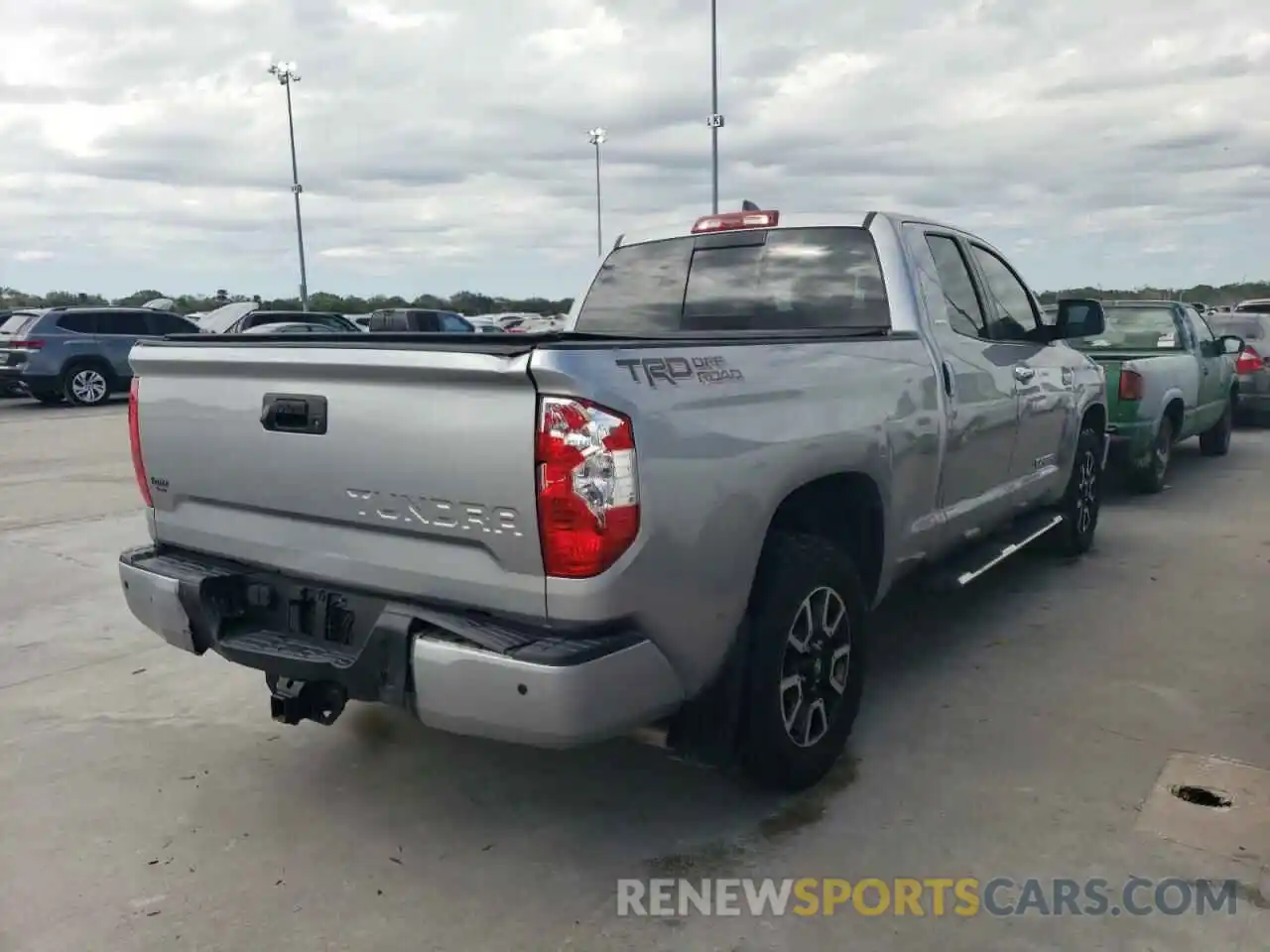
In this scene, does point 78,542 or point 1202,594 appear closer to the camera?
point 1202,594

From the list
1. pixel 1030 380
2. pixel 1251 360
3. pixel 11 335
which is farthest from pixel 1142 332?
pixel 11 335

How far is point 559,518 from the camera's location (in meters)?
2.56

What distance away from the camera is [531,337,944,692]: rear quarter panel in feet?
8.58

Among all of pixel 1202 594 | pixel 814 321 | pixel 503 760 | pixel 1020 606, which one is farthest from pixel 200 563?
pixel 1202 594

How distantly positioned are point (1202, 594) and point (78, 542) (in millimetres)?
7036

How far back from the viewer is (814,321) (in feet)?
14.5

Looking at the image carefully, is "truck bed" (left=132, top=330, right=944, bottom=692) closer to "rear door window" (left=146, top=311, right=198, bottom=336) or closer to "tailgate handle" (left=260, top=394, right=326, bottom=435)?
"tailgate handle" (left=260, top=394, right=326, bottom=435)

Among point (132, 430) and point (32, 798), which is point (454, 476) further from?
point (32, 798)

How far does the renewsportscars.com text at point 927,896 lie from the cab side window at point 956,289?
7.93ft

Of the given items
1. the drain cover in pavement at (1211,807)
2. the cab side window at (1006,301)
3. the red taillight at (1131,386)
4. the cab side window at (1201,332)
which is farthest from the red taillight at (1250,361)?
the drain cover in pavement at (1211,807)

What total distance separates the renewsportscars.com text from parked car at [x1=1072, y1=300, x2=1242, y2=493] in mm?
5569

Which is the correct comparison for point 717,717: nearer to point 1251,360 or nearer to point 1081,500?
point 1081,500

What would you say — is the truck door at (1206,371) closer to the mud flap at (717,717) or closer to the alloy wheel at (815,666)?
the alloy wheel at (815,666)

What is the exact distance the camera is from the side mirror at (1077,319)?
5469 millimetres
